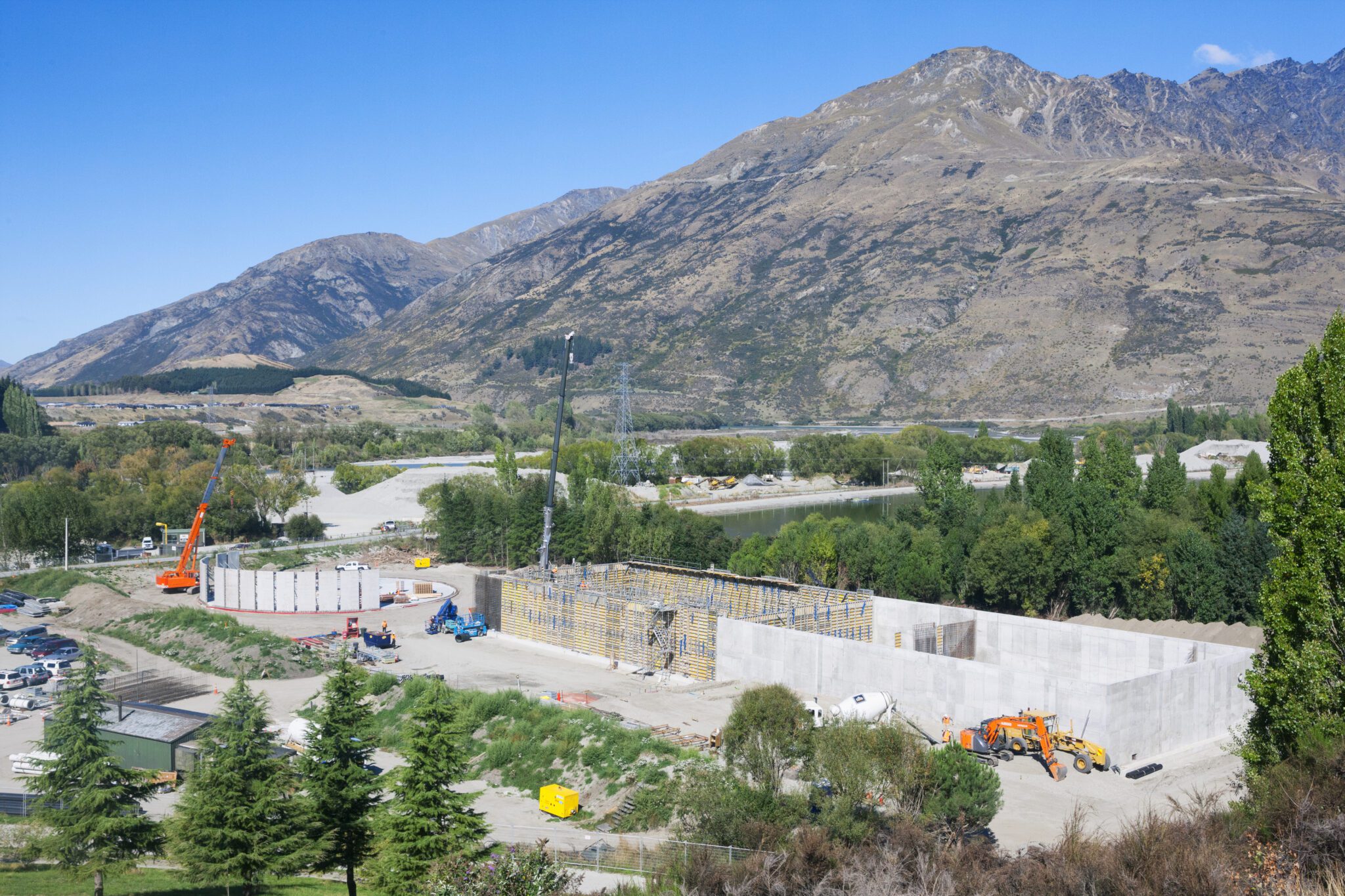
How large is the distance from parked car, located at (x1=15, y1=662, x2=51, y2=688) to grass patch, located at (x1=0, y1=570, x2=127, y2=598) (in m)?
15.1

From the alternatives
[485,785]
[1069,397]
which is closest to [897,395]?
[1069,397]

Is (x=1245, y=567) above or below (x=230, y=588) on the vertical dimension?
above

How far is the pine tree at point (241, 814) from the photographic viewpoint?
17.0m

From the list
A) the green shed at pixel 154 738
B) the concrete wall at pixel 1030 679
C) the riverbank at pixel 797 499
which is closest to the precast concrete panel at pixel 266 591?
Answer: the green shed at pixel 154 738

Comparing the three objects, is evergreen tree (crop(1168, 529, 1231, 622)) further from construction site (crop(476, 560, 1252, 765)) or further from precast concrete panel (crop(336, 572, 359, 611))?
precast concrete panel (crop(336, 572, 359, 611))

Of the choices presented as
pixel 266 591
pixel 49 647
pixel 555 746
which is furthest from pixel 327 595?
pixel 555 746

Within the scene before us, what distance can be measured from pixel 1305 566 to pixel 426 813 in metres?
13.2

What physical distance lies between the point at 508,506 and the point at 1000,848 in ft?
148

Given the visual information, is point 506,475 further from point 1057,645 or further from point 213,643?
point 1057,645

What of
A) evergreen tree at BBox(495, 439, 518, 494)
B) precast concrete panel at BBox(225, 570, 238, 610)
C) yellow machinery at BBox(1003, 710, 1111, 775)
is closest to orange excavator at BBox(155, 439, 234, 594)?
precast concrete panel at BBox(225, 570, 238, 610)

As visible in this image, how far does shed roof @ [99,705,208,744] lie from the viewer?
26.5 m

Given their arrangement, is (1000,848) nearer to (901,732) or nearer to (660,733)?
(901,732)

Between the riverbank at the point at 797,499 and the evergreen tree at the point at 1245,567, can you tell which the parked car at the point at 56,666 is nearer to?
the evergreen tree at the point at 1245,567

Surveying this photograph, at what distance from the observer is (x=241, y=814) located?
17.0 m
